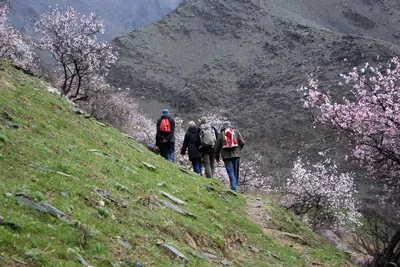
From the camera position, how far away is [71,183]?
9.02 metres

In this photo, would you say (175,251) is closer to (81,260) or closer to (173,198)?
(81,260)

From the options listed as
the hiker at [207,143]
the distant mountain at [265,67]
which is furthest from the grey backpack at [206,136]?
the distant mountain at [265,67]

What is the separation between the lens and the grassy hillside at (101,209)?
662 centimetres

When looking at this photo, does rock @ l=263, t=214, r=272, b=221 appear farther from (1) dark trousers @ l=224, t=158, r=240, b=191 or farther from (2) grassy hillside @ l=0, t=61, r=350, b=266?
(1) dark trousers @ l=224, t=158, r=240, b=191

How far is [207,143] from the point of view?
2064 cm

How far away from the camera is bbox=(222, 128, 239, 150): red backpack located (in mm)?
19016

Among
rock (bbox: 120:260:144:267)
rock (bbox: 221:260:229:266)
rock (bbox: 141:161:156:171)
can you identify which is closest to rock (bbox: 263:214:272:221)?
rock (bbox: 141:161:156:171)

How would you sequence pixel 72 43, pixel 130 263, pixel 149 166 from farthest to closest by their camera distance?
pixel 72 43 < pixel 149 166 < pixel 130 263

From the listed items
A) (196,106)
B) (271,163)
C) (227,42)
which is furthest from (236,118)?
(227,42)

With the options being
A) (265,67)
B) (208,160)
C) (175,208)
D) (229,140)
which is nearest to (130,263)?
(175,208)

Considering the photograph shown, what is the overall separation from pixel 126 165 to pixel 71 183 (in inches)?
175

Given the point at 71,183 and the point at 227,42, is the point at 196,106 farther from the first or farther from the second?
the point at 71,183

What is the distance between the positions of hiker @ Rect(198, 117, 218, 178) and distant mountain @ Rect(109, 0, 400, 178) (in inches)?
3968

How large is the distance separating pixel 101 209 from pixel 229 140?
1139 cm
